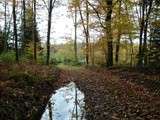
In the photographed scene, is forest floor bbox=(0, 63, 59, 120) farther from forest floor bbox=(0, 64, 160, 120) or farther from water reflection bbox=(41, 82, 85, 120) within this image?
water reflection bbox=(41, 82, 85, 120)

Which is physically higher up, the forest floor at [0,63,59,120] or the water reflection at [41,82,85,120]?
the forest floor at [0,63,59,120]

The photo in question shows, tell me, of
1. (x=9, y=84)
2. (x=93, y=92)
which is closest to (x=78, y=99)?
(x=93, y=92)

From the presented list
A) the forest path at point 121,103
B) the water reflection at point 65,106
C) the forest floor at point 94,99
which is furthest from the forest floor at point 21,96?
the forest path at point 121,103

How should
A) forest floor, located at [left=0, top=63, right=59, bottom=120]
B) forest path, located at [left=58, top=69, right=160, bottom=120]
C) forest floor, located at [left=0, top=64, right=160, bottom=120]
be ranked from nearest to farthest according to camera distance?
forest floor, located at [left=0, top=63, right=59, bottom=120]
forest floor, located at [left=0, top=64, right=160, bottom=120]
forest path, located at [left=58, top=69, right=160, bottom=120]

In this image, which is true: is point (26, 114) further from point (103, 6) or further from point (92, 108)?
point (103, 6)

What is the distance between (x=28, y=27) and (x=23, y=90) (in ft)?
116

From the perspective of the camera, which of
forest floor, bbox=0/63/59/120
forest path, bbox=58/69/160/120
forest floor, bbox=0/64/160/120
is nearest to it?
forest floor, bbox=0/63/59/120

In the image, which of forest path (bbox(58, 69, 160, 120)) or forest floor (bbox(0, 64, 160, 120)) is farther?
→ forest path (bbox(58, 69, 160, 120))

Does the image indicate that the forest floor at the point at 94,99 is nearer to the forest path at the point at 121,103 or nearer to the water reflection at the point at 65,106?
the forest path at the point at 121,103

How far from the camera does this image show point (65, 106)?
1135 cm

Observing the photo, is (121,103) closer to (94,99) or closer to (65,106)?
(94,99)

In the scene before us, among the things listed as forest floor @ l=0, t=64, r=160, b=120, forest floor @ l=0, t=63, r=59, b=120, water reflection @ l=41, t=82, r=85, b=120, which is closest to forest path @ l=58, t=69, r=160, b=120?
forest floor @ l=0, t=64, r=160, b=120

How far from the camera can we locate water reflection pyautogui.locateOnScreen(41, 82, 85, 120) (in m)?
9.65

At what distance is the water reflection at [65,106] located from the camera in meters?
9.65
